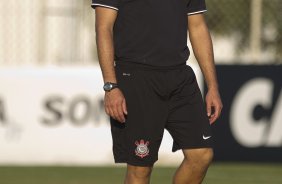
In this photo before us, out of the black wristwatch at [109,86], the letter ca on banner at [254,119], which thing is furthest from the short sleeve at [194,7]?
the letter ca on banner at [254,119]

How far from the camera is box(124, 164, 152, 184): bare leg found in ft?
22.3

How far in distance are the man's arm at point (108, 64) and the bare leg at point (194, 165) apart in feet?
1.99

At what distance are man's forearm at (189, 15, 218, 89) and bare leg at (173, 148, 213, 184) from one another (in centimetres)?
53

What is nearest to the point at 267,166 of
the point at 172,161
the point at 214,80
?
the point at 172,161

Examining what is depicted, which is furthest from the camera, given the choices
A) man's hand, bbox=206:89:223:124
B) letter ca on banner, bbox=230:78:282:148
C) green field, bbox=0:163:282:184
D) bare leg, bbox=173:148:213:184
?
letter ca on banner, bbox=230:78:282:148

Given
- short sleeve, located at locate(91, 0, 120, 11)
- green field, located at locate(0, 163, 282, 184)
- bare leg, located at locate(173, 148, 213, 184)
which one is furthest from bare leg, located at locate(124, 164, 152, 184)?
green field, located at locate(0, 163, 282, 184)

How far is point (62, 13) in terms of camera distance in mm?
13883

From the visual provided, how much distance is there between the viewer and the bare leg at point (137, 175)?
679 centimetres

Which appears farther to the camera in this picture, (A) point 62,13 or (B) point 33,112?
(A) point 62,13

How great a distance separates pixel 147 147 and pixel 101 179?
13.6 ft

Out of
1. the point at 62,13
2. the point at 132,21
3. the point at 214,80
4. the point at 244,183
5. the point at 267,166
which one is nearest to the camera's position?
the point at 132,21

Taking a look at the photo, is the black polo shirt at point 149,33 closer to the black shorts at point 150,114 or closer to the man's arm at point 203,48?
the black shorts at point 150,114

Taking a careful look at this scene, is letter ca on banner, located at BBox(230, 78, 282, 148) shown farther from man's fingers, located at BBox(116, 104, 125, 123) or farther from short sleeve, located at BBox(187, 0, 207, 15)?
man's fingers, located at BBox(116, 104, 125, 123)

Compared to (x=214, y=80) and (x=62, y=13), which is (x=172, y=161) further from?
(x=214, y=80)
